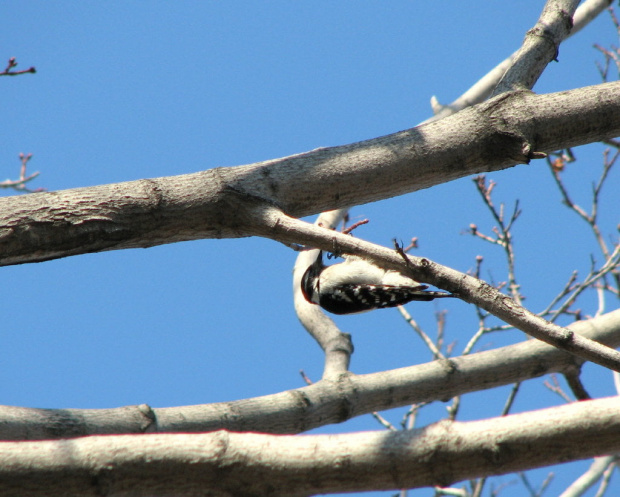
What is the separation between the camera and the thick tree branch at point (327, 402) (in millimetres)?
2777

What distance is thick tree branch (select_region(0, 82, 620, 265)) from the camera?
2.45 meters

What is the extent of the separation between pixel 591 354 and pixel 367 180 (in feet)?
3.69

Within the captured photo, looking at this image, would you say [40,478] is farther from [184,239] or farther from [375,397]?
[375,397]

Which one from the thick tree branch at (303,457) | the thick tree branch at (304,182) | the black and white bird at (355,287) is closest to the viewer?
the thick tree branch at (303,457)

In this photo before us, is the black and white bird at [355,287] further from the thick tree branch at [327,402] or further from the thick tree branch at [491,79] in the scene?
the thick tree branch at [491,79]

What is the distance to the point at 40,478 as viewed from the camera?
1808 mm

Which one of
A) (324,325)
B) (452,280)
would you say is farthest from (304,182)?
(324,325)

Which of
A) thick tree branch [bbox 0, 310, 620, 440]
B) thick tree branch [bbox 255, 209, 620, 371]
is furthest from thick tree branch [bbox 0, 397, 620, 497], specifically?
thick tree branch [bbox 0, 310, 620, 440]

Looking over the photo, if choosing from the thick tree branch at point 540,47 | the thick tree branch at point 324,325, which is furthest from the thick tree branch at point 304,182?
the thick tree branch at point 324,325

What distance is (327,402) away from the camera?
3373 mm

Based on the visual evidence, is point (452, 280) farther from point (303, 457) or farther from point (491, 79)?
point (491, 79)

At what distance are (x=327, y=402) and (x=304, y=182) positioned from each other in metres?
1.30

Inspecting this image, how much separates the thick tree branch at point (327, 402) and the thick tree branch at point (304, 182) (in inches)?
30.8

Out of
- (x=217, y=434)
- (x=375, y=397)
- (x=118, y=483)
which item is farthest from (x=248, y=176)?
(x=375, y=397)
